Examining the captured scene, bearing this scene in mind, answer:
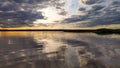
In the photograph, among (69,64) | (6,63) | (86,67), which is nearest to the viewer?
(86,67)

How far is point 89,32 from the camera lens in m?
57.7

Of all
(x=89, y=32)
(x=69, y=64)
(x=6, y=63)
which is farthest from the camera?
(x=89, y=32)

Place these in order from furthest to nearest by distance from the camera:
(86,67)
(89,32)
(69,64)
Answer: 1. (89,32)
2. (69,64)
3. (86,67)

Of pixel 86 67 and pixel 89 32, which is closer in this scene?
pixel 86 67

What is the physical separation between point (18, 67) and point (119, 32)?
1483 inches

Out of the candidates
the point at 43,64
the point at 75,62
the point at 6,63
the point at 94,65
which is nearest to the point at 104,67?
the point at 94,65

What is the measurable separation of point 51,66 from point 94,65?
1.81 meters

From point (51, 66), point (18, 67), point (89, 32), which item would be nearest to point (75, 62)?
point (51, 66)

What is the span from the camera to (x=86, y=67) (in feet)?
38.4

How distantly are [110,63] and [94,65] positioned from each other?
3.19 ft

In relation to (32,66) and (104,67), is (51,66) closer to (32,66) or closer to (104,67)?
(32,66)

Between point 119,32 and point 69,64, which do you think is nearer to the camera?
point 69,64

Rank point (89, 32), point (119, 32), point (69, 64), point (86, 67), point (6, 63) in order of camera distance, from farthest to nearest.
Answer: point (89, 32) < point (119, 32) < point (6, 63) < point (69, 64) < point (86, 67)

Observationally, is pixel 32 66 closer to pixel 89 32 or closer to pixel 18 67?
pixel 18 67
